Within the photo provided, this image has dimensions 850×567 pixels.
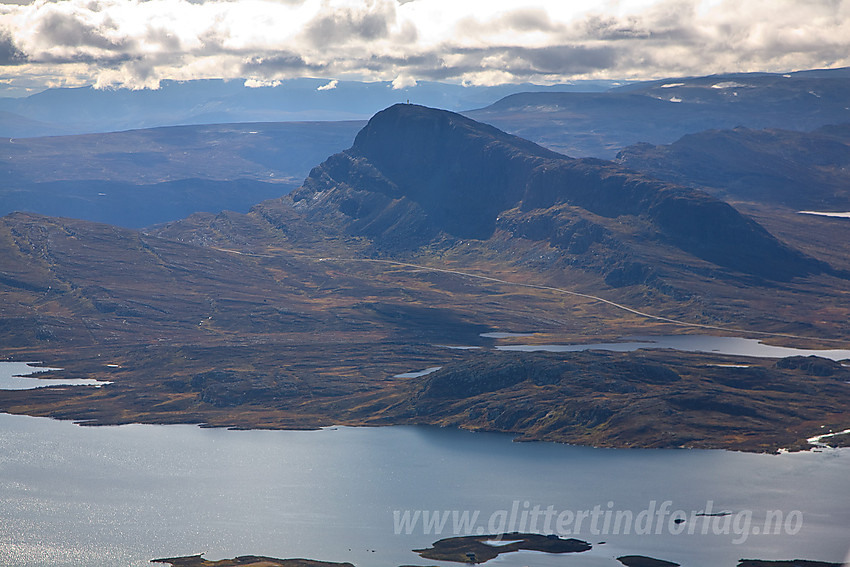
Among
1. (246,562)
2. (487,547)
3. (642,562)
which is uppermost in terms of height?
(246,562)

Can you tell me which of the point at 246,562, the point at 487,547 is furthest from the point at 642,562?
the point at 246,562

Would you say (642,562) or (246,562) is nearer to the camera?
(642,562)

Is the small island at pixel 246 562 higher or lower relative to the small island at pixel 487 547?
higher

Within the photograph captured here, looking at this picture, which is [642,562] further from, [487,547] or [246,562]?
[246,562]

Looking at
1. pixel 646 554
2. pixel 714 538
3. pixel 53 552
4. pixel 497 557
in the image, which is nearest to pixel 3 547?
pixel 53 552

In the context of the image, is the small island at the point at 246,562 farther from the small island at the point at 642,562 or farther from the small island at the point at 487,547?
the small island at the point at 642,562

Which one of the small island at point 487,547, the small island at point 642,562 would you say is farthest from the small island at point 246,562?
the small island at point 642,562

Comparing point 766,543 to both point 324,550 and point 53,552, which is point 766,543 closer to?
point 324,550

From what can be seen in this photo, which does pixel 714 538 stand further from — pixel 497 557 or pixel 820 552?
pixel 497 557

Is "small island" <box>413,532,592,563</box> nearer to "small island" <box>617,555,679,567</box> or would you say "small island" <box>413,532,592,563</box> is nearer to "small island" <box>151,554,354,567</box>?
"small island" <box>617,555,679,567</box>

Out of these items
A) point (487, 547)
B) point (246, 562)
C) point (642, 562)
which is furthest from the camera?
point (487, 547)
